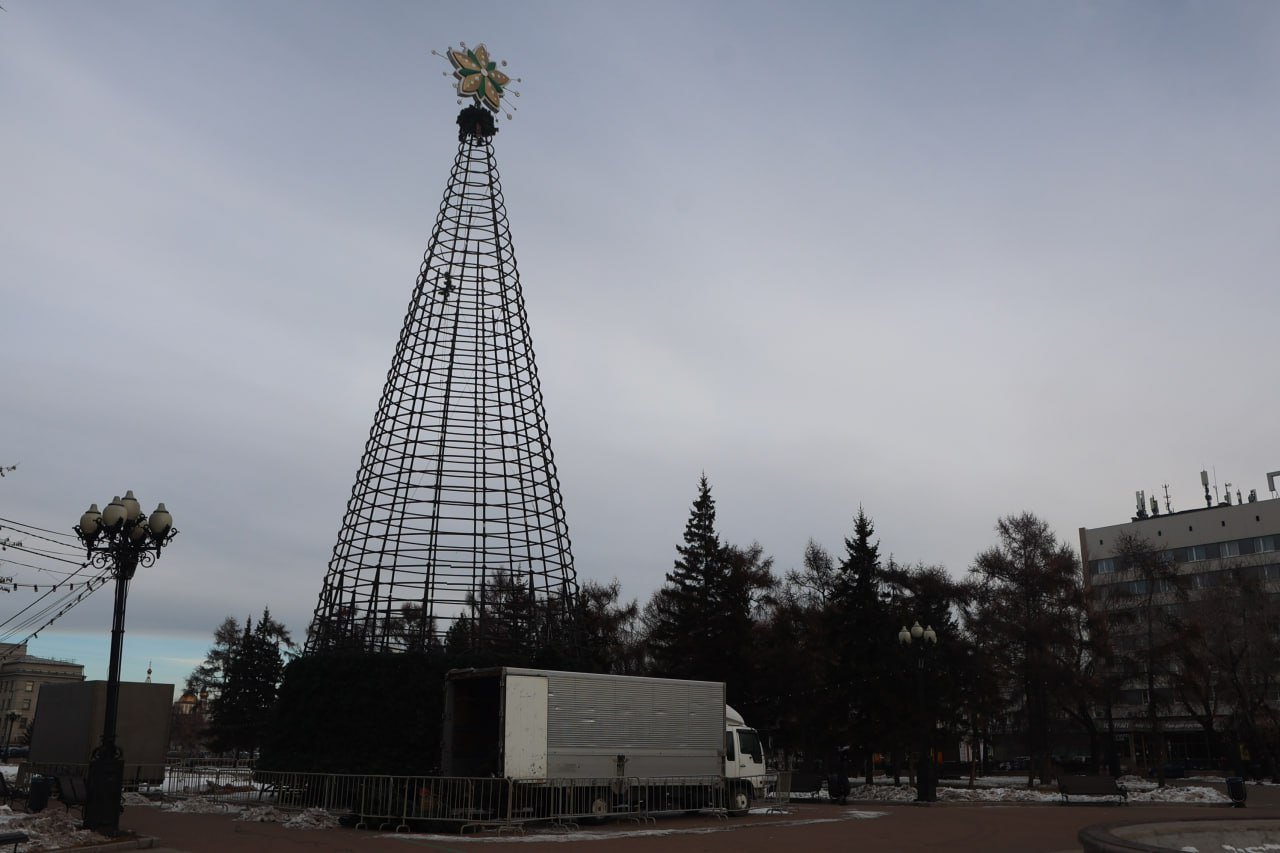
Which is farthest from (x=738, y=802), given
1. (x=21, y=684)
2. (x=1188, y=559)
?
(x=21, y=684)

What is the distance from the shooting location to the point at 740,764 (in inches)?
1026

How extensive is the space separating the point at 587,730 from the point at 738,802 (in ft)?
19.4

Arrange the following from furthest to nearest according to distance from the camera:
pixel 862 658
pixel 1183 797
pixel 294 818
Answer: pixel 862 658 < pixel 1183 797 < pixel 294 818

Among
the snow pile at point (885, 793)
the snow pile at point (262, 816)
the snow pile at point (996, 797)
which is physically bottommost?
the snow pile at point (885, 793)

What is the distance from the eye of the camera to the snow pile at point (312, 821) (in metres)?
21.1

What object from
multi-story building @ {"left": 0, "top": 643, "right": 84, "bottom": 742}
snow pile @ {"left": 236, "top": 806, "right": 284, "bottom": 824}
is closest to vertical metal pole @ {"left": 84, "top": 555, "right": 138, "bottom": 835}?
snow pile @ {"left": 236, "top": 806, "right": 284, "bottom": 824}

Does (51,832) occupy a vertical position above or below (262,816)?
above

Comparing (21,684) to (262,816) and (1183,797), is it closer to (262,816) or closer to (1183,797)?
(262,816)

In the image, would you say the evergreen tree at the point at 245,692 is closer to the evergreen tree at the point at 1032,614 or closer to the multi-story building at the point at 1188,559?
the evergreen tree at the point at 1032,614

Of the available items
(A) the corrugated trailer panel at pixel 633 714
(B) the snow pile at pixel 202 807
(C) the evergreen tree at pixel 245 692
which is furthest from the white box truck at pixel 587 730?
(C) the evergreen tree at pixel 245 692

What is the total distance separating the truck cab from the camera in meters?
25.5

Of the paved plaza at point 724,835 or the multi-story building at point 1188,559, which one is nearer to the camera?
the paved plaza at point 724,835

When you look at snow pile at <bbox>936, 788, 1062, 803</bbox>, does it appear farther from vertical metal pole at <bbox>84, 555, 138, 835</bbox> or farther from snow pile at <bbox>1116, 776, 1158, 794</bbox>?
vertical metal pole at <bbox>84, 555, 138, 835</bbox>

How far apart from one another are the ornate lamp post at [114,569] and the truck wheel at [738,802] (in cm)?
1500
